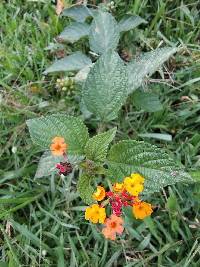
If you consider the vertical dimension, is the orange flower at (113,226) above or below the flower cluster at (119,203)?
below

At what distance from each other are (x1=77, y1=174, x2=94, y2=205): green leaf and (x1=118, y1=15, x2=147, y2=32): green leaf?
859 mm

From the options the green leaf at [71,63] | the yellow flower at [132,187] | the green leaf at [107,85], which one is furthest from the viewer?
the green leaf at [71,63]

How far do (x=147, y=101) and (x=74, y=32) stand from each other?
52 centimetres

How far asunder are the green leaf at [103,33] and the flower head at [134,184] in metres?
0.78

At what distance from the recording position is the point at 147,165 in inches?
66.2

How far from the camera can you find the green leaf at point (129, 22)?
2251 millimetres

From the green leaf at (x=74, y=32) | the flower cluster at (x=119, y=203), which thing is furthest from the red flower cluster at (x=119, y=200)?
the green leaf at (x=74, y=32)

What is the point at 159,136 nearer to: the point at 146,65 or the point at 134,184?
the point at 146,65

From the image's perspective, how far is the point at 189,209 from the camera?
1965mm

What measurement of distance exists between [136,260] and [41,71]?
40.8 inches

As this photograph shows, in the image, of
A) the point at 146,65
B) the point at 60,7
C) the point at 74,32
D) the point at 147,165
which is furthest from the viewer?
the point at 60,7

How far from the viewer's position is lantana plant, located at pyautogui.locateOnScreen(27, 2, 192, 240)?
160 centimetres

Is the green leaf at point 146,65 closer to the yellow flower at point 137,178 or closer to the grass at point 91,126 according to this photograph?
the grass at point 91,126

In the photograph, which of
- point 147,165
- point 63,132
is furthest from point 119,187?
point 63,132
